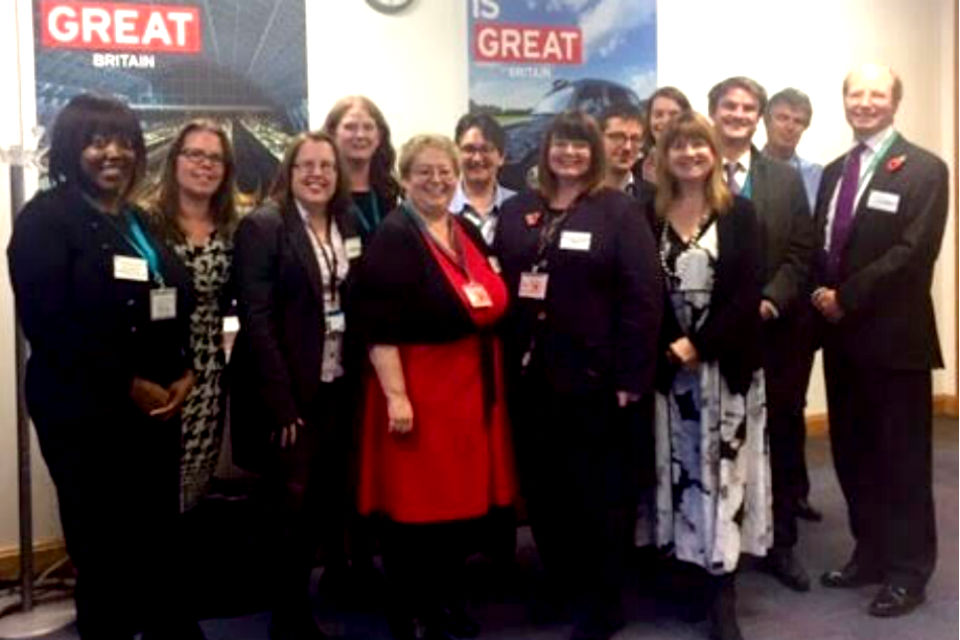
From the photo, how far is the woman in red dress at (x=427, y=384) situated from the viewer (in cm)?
288

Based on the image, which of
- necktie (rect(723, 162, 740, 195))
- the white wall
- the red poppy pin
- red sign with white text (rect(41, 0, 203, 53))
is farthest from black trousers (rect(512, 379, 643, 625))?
red sign with white text (rect(41, 0, 203, 53))

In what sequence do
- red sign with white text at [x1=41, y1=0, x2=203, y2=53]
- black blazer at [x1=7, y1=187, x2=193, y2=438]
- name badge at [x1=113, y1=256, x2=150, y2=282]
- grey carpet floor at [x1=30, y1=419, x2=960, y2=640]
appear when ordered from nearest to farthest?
black blazer at [x1=7, y1=187, x2=193, y2=438], name badge at [x1=113, y1=256, x2=150, y2=282], grey carpet floor at [x1=30, y1=419, x2=960, y2=640], red sign with white text at [x1=41, y1=0, x2=203, y2=53]

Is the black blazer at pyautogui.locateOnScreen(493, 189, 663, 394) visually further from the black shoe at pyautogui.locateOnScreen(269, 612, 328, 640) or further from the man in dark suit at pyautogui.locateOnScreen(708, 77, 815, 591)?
the black shoe at pyautogui.locateOnScreen(269, 612, 328, 640)

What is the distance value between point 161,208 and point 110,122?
0.32m

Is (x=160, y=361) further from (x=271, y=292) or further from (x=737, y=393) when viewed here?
(x=737, y=393)

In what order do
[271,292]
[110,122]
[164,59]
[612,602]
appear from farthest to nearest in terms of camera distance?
[164,59]
[612,602]
[271,292]
[110,122]

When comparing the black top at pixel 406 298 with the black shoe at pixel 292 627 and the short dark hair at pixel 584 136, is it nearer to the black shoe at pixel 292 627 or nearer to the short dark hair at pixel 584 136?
the short dark hair at pixel 584 136

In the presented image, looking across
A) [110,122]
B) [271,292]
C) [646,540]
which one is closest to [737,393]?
[646,540]

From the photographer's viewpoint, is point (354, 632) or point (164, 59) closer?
point (354, 632)

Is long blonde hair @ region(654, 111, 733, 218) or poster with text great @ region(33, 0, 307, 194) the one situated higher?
poster with text great @ region(33, 0, 307, 194)

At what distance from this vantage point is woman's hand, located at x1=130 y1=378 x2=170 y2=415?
8.59 feet

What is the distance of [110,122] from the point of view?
2617mm

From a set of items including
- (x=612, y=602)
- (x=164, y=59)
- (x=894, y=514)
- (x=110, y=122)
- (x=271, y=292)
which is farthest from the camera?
(x=164, y=59)

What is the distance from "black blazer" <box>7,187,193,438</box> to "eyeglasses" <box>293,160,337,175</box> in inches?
22.3
